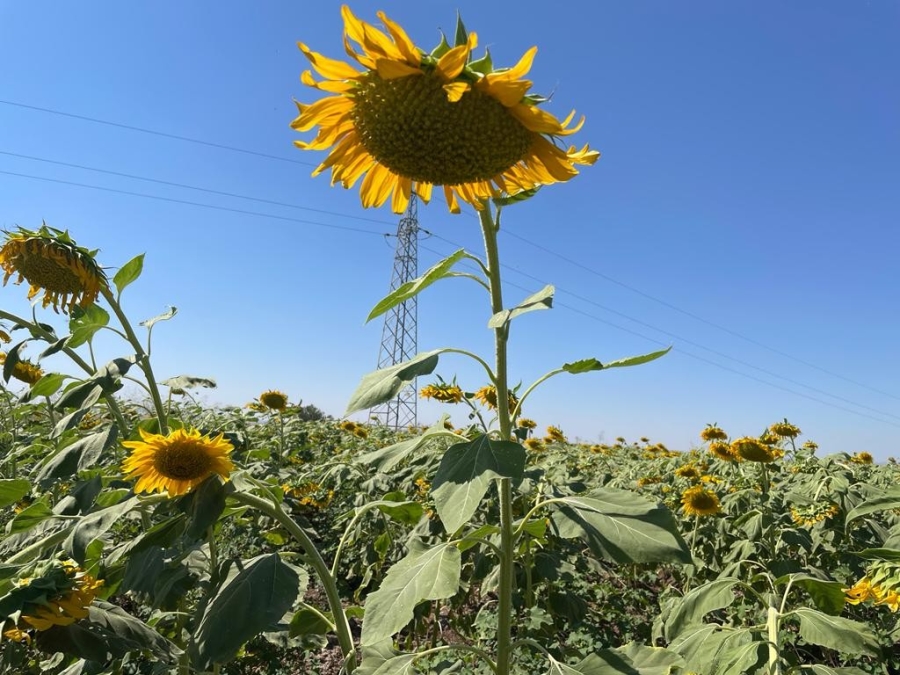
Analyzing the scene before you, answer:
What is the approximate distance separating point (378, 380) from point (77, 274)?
1.36 m

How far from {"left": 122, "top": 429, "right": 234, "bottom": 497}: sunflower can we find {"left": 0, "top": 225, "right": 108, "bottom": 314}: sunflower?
26.4 inches

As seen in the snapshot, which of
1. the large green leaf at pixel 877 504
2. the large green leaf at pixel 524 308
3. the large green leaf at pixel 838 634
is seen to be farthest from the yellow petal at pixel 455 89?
the large green leaf at pixel 838 634

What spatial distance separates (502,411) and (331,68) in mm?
774

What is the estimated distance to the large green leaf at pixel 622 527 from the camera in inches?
41.8

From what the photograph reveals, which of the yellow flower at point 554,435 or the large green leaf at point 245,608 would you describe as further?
the yellow flower at point 554,435

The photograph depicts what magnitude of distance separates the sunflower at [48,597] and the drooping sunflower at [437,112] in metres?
1.12

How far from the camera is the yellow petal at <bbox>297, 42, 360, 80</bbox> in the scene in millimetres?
1061

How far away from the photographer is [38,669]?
6.79ft

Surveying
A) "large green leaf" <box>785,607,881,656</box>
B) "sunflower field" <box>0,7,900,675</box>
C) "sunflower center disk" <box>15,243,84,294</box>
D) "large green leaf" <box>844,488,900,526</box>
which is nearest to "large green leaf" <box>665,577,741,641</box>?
"sunflower field" <box>0,7,900,675</box>

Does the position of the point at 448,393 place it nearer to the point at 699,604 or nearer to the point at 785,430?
the point at 699,604

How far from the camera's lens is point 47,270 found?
6.50 feet

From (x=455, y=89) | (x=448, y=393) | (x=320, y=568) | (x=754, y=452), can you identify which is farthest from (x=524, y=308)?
(x=754, y=452)

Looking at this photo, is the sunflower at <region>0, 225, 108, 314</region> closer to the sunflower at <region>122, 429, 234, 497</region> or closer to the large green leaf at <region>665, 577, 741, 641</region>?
the sunflower at <region>122, 429, 234, 497</region>

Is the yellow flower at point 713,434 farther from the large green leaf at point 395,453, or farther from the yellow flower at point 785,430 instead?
the large green leaf at point 395,453
